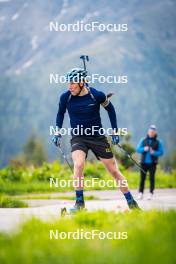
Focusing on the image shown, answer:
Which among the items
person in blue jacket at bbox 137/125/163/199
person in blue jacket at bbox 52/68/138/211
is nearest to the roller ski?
person in blue jacket at bbox 52/68/138/211

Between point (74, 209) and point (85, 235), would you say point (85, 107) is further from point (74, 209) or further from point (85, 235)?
point (85, 235)

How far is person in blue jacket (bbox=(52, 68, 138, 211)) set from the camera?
9.04 meters

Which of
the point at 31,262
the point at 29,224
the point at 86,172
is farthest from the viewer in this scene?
the point at 86,172

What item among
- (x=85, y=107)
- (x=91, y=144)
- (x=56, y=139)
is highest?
(x=85, y=107)

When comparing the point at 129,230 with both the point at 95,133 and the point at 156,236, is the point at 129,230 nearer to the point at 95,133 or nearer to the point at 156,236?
the point at 156,236

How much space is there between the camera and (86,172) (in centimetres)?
2252

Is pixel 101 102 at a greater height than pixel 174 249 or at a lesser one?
greater

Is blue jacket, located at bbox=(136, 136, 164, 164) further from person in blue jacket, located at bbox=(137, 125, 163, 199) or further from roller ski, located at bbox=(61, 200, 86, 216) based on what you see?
roller ski, located at bbox=(61, 200, 86, 216)

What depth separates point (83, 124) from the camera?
916cm

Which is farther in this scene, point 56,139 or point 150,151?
point 150,151

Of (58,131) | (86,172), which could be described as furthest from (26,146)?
(58,131)

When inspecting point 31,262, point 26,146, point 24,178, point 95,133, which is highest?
point 26,146

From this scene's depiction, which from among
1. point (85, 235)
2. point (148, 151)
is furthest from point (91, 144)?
point (148, 151)

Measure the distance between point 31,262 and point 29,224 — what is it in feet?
5.92
